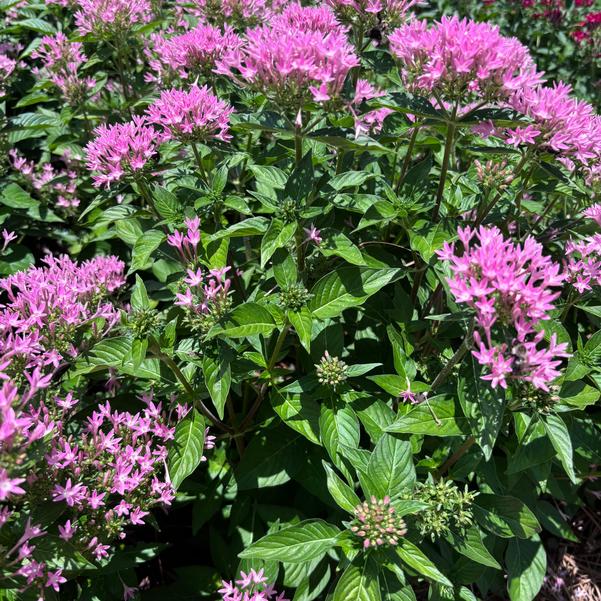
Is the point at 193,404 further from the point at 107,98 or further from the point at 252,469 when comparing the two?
the point at 107,98

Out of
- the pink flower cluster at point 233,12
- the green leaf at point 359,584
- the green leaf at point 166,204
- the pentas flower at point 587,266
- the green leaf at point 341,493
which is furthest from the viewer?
the pink flower cluster at point 233,12

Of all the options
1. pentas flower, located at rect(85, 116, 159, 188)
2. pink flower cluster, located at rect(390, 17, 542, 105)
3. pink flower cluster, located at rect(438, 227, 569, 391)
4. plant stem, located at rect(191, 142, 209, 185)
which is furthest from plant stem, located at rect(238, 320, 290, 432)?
pink flower cluster, located at rect(390, 17, 542, 105)

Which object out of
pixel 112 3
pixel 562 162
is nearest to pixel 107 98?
pixel 112 3

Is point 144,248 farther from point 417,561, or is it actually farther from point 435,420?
point 417,561

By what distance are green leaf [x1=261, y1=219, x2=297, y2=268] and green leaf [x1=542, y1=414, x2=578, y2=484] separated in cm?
120

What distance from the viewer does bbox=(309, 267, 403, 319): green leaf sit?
2066 mm

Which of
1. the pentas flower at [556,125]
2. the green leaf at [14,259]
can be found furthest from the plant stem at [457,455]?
the green leaf at [14,259]

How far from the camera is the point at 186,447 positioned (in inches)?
82.8

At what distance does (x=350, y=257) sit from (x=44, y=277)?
1337 millimetres

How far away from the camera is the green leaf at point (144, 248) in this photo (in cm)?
233

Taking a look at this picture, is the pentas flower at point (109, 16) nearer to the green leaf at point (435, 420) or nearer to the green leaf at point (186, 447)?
the green leaf at point (186, 447)

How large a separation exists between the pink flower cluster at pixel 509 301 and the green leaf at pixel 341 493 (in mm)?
679

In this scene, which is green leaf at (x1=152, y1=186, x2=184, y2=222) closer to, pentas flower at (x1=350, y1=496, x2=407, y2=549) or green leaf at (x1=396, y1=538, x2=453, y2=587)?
pentas flower at (x1=350, y1=496, x2=407, y2=549)

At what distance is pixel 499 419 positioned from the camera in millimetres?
1703
